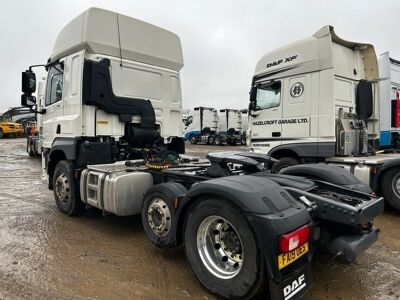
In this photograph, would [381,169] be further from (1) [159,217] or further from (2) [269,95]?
(1) [159,217]

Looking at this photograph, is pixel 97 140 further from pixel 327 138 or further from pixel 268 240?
pixel 327 138

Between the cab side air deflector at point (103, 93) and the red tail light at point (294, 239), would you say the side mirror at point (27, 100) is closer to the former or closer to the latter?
the cab side air deflector at point (103, 93)

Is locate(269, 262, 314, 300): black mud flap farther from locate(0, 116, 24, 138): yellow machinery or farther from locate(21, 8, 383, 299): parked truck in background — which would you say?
locate(0, 116, 24, 138): yellow machinery

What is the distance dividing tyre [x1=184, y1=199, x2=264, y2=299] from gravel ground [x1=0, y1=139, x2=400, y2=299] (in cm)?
24

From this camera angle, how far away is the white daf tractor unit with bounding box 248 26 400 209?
635 centimetres

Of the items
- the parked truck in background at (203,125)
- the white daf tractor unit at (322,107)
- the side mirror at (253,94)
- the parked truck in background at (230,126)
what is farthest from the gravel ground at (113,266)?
the parked truck in background at (203,125)

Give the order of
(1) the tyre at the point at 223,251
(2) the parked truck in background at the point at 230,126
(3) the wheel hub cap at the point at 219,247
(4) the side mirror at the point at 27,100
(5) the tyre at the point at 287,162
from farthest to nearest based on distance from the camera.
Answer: (2) the parked truck in background at the point at 230,126, (5) the tyre at the point at 287,162, (4) the side mirror at the point at 27,100, (3) the wheel hub cap at the point at 219,247, (1) the tyre at the point at 223,251

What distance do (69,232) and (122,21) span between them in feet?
11.3

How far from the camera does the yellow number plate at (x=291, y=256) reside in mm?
2375

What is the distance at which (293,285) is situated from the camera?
2.45 m

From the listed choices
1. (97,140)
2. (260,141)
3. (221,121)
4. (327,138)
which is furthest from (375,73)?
(221,121)

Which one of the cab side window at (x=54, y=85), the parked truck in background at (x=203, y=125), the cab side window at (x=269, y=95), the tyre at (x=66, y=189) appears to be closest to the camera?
the tyre at (x=66, y=189)

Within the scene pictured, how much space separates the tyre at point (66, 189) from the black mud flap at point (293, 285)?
12.3ft

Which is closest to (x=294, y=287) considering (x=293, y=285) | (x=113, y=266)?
(x=293, y=285)
